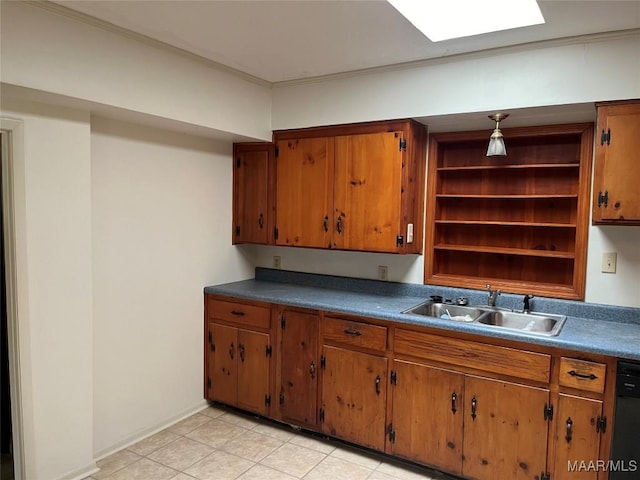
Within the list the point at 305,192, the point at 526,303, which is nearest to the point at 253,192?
the point at 305,192

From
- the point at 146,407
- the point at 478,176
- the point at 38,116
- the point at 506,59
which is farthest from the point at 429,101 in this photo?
the point at 146,407

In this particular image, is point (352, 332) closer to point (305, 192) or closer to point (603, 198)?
point (305, 192)

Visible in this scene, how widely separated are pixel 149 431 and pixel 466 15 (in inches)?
124

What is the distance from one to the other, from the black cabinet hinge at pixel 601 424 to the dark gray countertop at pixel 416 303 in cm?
33

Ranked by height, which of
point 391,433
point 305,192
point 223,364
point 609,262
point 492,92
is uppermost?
point 492,92

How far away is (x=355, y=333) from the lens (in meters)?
2.76

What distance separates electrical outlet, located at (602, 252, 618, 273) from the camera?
259 cm

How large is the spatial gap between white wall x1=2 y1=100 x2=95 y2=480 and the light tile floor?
339 millimetres

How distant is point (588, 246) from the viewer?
2.66 m

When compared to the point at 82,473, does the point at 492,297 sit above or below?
above

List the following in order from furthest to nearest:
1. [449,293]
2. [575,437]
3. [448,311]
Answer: [449,293] → [448,311] → [575,437]

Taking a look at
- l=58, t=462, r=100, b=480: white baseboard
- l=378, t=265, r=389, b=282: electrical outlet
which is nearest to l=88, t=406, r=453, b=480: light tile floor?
l=58, t=462, r=100, b=480: white baseboard

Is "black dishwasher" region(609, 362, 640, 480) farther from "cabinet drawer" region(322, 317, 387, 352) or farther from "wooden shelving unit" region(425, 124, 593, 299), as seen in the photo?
"cabinet drawer" region(322, 317, 387, 352)

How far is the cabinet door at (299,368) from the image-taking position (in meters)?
2.94
